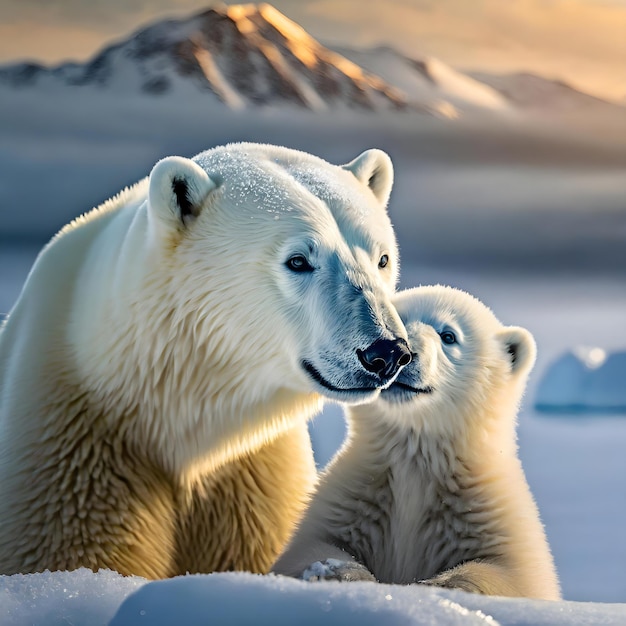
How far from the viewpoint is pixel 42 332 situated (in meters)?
2.69

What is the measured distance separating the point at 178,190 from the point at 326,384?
1.89ft

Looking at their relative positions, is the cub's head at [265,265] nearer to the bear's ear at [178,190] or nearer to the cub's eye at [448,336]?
the bear's ear at [178,190]

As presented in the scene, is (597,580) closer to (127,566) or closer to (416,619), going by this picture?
(127,566)

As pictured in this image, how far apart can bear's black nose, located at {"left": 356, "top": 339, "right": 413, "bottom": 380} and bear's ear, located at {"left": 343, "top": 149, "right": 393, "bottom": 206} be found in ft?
2.43

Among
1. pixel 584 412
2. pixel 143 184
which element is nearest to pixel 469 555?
pixel 143 184

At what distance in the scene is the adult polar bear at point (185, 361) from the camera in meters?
2.38

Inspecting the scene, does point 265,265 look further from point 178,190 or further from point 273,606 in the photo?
point 273,606

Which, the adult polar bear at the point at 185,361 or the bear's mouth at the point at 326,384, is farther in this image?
the adult polar bear at the point at 185,361

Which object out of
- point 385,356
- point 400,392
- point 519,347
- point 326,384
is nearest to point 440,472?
point 400,392

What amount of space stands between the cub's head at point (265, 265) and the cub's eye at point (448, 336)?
0.22 metres

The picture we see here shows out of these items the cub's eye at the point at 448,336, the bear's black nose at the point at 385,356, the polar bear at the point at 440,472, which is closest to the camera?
the bear's black nose at the point at 385,356

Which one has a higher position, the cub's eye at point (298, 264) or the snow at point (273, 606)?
the cub's eye at point (298, 264)

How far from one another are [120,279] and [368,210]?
0.61 meters

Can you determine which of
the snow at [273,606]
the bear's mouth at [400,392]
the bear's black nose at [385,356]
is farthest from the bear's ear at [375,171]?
the snow at [273,606]
